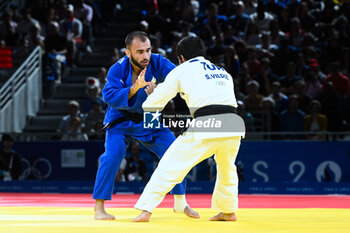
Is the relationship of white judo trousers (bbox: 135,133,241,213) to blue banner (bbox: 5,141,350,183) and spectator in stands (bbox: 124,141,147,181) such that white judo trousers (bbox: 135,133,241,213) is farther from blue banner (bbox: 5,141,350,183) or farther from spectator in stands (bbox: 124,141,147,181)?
spectator in stands (bbox: 124,141,147,181)

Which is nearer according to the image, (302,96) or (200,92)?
(200,92)

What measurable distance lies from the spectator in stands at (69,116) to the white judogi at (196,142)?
A: 8.85 m

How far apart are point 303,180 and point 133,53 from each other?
7329mm

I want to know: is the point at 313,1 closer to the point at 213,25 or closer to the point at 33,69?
the point at 213,25

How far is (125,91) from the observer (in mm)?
6285

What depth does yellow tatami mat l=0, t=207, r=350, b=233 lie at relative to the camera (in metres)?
5.16

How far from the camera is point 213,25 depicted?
16578mm

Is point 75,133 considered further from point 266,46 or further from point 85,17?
point 85,17

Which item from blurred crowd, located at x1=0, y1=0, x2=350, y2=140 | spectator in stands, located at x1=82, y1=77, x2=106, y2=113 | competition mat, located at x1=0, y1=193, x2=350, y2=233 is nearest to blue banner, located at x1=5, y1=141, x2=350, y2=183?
blurred crowd, located at x1=0, y1=0, x2=350, y2=140

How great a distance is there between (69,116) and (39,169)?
127 centimetres

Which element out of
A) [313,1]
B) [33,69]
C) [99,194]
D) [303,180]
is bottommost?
[303,180]

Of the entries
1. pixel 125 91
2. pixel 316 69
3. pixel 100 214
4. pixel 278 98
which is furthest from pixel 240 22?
pixel 100 214

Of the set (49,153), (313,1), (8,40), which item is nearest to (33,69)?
(8,40)

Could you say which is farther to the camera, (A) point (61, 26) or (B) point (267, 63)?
(A) point (61, 26)
